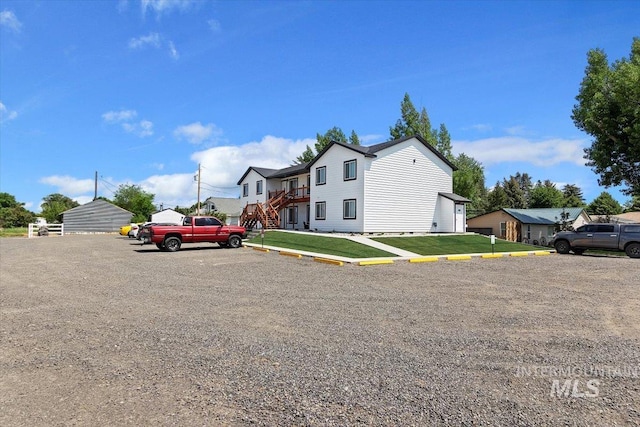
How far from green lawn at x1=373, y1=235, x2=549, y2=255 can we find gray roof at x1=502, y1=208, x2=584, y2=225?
18.3m

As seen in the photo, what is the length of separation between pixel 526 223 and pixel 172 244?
120ft

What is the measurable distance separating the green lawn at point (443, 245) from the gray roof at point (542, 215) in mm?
18252

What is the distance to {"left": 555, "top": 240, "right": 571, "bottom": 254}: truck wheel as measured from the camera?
23.0m

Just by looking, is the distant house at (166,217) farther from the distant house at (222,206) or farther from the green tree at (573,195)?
the green tree at (573,195)

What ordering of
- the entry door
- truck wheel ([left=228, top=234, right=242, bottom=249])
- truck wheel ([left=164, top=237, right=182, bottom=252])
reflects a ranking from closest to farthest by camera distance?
truck wheel ([left=164, top=237, right=182, bottom=252]), truck wheel ([left=228, top=234, right=242, bottom=249]), the entry door

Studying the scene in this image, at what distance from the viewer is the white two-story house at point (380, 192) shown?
29.4 m

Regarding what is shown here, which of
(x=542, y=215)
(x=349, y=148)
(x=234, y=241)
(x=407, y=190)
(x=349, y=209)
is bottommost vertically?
(x=234, y=241)

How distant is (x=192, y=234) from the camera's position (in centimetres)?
2272

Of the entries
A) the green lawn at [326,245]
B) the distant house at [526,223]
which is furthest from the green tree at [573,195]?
the green lawn at [326,245]

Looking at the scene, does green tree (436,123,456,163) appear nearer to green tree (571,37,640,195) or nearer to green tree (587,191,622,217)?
green tree (571,37,640,195)

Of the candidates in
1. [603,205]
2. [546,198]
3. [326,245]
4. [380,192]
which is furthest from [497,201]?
[326,245]

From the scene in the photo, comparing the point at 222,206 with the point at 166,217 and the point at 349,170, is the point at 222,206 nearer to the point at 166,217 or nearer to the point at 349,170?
the point at 166,217

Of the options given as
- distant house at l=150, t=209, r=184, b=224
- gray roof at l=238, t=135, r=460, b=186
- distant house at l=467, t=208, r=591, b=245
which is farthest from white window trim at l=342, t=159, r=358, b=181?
distant house at l=150, t=209, r=184, b=224

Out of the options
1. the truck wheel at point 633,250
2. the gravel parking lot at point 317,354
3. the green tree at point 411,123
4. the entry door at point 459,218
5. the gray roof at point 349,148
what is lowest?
the gravel parking lot at point 317,354
